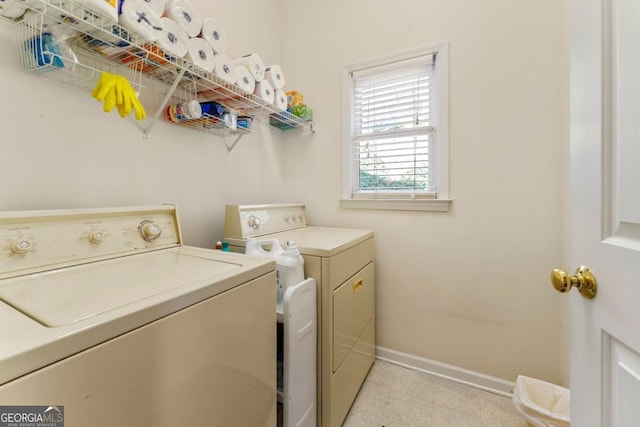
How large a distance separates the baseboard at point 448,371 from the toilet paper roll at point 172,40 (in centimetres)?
216

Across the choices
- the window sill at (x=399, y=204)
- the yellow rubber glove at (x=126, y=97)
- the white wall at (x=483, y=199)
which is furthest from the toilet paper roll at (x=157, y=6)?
the window sill at (x=399, y=204)

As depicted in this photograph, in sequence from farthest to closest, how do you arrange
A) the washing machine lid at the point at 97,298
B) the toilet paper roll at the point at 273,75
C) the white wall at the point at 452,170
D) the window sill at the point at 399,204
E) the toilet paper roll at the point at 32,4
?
the window sill at the point at 399,204 → the toilet paper roll at the point at 273,75 → the white wall at the point at 452,170 → the toilet paper roll at the point at 32,4 → the washing machine lid at the point at 97,298

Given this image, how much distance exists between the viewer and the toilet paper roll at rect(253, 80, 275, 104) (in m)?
1.59

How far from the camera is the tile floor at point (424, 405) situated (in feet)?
4.88

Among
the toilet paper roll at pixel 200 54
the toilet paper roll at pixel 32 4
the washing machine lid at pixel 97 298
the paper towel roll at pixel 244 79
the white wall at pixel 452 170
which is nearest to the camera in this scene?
the washing machine lid at pixel 97 298

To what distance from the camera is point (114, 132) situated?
1.20 m

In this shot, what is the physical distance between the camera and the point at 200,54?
121 cm

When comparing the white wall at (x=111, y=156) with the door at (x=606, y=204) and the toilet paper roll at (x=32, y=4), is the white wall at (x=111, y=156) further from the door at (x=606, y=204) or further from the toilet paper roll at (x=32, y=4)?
the door at (x=606, y=204)

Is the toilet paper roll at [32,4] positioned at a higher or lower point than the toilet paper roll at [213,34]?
lower

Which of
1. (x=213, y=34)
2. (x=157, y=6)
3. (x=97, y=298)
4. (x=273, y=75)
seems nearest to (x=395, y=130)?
(x=273, y=75)

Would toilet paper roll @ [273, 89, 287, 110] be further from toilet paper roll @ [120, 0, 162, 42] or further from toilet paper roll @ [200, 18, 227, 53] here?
toilet paper roll @ [120, 0, 162, 42]

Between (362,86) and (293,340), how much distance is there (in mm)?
1838

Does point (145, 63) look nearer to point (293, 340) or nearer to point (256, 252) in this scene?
point (256, 252)

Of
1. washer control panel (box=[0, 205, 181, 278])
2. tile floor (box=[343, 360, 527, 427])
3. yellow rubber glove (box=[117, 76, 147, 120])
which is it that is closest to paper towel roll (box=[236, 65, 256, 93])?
yellow rubber glove (box=[117, 76, 147, 120])
